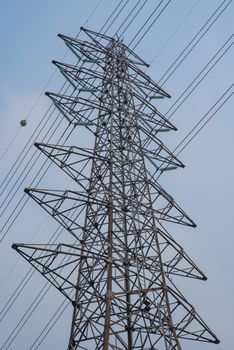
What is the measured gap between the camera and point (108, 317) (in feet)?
29.7

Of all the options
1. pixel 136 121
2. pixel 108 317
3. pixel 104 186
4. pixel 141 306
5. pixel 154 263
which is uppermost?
pixel 136 121

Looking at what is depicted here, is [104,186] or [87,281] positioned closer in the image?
[87,281]

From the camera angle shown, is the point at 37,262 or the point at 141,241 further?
the point at 141,241

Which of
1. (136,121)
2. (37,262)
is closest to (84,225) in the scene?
(37,262)

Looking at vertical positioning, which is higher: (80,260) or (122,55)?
(122,55)

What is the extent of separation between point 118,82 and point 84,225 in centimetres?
602

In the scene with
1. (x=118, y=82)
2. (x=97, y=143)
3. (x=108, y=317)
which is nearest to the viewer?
(x=108, y=317)

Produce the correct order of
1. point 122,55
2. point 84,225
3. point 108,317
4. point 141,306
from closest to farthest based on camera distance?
point 108,317 → point 141,306 → point 84,225 → point 122,55

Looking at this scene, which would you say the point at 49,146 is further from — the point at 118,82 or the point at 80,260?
the point at 118,82

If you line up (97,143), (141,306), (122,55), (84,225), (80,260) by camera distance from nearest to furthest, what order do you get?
(141,306), (80,260), (84,225), (97,143), (122,55)

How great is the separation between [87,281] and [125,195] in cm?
256

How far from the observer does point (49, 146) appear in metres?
12.1

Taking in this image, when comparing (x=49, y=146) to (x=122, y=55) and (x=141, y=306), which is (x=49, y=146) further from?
(x=122, y=55)

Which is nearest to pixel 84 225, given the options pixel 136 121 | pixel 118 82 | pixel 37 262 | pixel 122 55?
pixel 37 262
